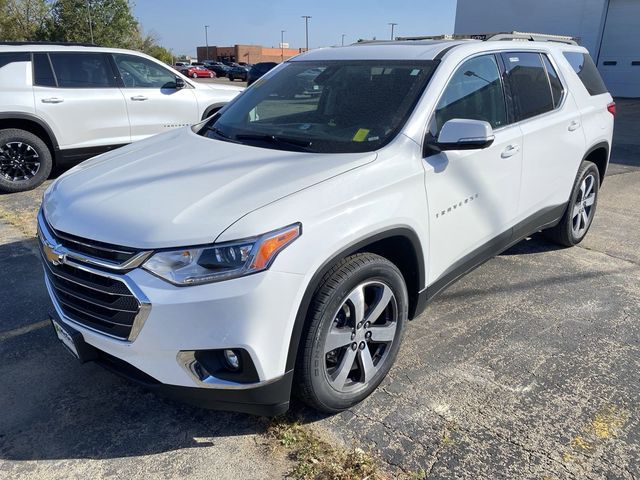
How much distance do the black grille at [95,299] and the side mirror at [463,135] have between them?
69.3 inches

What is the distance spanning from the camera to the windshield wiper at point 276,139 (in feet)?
9.72

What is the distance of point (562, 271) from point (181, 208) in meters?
3.55

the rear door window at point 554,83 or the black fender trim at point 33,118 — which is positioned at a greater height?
the rear door window at point 554,83

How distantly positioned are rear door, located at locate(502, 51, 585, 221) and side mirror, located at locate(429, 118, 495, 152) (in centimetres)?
105

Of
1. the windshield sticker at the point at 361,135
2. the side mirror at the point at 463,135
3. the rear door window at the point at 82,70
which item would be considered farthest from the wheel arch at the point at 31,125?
the side mirror at the point at 463,135

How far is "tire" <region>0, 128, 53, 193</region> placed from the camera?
680 cm

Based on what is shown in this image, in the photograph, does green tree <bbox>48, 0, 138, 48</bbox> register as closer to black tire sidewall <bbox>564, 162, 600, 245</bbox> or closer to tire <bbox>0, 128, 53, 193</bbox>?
tire <bbox>0, 128, 53, 193</bbox>

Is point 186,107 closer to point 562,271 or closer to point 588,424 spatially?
point 562,271

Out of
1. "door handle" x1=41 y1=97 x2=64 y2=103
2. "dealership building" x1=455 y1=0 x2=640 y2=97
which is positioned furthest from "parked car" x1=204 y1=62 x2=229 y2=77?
"door handle" x1=41 y1=97 x2=64 y2=103

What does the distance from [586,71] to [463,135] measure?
2894 millimetres

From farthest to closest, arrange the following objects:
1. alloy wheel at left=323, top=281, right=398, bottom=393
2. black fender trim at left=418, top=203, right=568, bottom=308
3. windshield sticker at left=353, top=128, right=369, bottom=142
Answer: black fender trim at left=418, top=203, right=568, bottom=308 → windshield sticker at left=353, top=128, right=369, bottom=142 → alloy wheel at left=323, top=281, right=398, bottom=393

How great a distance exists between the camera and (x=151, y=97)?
25.5 ft

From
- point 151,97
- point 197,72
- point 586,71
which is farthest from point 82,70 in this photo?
point 197,72

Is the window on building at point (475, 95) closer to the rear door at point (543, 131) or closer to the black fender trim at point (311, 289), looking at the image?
the rear door at point (543, 131)
